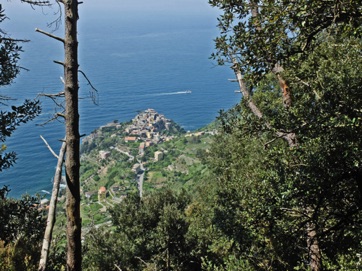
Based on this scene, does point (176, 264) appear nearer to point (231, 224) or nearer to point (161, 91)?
point (231, 224)

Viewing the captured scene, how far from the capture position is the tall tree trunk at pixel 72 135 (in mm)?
4070

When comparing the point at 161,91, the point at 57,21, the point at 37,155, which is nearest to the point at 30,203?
the point at 57,21

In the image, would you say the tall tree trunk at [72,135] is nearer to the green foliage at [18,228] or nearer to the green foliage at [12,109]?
the green foliage at [12,109]

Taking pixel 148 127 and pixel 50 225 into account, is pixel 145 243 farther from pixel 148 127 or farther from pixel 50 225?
pixel 148 127

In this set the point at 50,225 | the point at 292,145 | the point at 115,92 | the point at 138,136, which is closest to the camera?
the point at 50,225

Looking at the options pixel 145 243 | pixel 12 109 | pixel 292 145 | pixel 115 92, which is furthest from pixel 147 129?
pixel 292 145

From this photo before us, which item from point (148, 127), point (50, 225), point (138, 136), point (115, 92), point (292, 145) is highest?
point (292, 145)

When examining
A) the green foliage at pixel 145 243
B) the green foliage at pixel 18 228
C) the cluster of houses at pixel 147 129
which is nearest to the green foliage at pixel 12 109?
the green foliage at pixel 18 228

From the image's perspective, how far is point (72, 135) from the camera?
415 centimetres

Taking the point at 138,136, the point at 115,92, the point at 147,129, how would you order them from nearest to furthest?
the point at 138,136, the point at 147,129, the point at 115,92

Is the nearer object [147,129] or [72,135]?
[72,135]

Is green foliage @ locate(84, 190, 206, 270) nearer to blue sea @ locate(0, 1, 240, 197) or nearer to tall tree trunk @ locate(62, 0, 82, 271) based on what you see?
tall tree trunk @ locate(62, 0, 82, 271)

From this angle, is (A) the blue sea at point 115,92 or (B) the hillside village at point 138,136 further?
(B) the hillside village at point 138,136

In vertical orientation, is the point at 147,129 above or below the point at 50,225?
below
